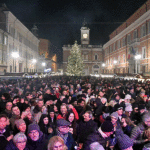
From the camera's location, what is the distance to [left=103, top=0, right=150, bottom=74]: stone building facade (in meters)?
33.3

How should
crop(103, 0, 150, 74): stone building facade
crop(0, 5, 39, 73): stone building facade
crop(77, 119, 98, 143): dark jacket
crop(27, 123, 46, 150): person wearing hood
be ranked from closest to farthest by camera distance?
crop(27, 123, 46, 150): person wearing hood
crop(77, 119, 98, 143): dark jacket
crop(103, 0, 150, 74): stone building facade
crop(0, 5, 39, 73): stone building facade

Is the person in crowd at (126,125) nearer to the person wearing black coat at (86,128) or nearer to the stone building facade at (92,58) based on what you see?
the person wearing black coat at (86,128)

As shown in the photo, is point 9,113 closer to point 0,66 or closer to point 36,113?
point 36,113

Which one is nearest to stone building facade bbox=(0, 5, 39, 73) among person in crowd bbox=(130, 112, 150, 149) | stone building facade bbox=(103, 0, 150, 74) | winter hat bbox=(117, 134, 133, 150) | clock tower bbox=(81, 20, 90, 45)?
stone building facade bbox=(103, 0, 150, 74)

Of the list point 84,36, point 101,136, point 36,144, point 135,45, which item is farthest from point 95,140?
point 84,36

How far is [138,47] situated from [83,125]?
35.1 meters

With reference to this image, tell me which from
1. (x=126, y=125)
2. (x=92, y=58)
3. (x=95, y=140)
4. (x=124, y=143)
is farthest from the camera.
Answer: (x=92, y=58)

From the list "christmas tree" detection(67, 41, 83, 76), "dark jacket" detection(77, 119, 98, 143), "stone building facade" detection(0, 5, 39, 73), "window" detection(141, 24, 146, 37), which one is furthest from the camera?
"christmas tree" detection(67, 41, 83, 76)

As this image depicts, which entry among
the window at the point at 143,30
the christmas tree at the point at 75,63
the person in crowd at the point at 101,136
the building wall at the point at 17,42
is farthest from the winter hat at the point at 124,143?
the christmas tree at the point at 75,63

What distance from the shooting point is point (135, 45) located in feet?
124

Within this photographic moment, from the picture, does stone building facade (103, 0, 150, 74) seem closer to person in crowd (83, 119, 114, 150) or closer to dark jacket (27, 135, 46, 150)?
person in crowd (83, 119, 114, 150)

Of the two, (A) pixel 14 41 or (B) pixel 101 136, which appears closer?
(B) pixel 101 136

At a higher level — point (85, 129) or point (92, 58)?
point (92, 58)

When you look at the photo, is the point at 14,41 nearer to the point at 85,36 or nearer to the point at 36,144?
the point at 85,36
